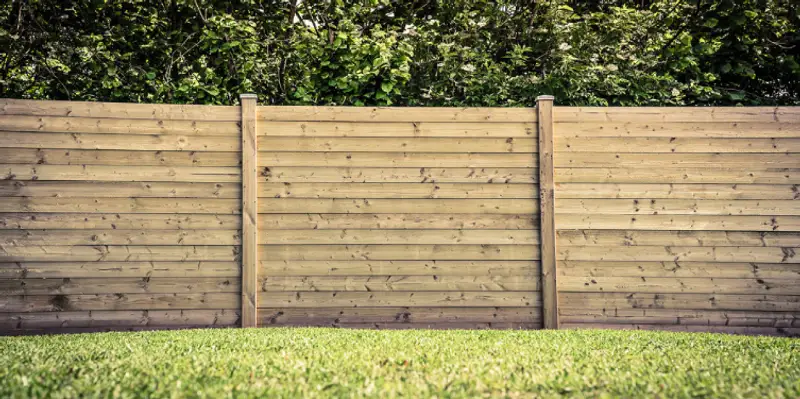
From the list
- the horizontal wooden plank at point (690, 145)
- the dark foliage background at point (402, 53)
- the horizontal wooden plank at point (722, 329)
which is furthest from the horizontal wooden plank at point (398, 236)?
the dark foliage background at point (402, 53)

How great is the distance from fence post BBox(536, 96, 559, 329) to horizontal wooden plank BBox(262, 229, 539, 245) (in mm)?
102

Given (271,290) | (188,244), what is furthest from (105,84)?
(271,290)

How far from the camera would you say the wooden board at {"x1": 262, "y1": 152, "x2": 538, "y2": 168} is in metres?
4.99

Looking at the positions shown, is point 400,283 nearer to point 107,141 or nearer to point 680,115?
point 107,141

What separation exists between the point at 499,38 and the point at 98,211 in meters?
4.09

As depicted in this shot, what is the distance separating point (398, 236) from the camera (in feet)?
16.3

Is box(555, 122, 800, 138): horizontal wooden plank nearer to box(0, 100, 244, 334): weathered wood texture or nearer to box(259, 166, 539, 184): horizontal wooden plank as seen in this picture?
box(259, 166, 539, 184): horizontal wooden plank

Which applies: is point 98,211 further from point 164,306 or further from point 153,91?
point 153,91

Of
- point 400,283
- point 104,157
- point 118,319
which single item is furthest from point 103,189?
point 400,283

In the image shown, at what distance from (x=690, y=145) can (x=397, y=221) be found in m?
2.34

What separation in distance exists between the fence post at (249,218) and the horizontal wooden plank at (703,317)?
265 centimetres

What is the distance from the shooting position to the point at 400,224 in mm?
4988

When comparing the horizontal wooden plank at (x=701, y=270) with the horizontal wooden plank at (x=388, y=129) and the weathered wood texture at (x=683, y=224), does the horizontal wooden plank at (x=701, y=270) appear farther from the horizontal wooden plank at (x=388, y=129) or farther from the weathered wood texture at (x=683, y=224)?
the horizontal wooden plank at (x=388, y=129)

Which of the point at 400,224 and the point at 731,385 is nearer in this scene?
the point at 731,385
